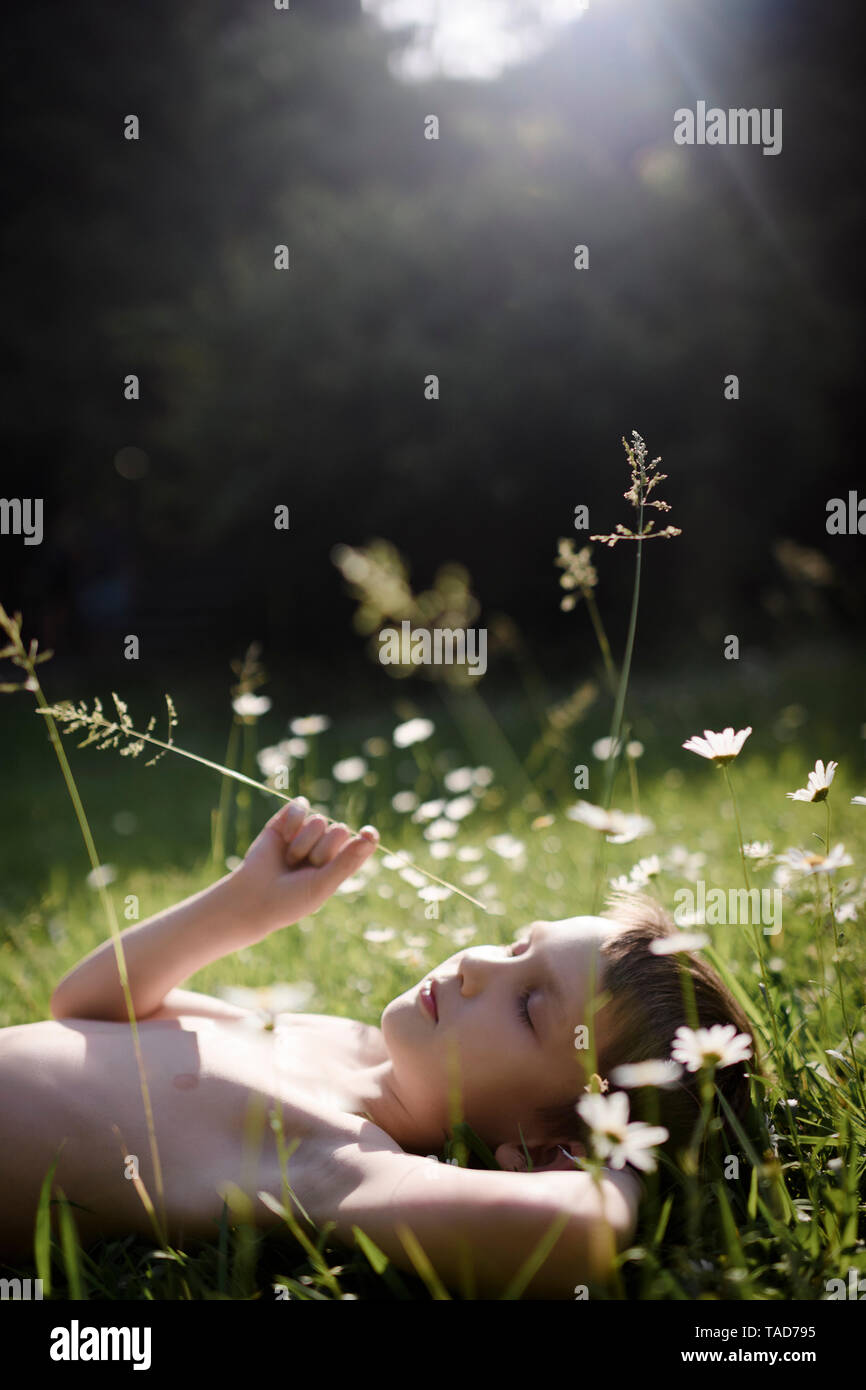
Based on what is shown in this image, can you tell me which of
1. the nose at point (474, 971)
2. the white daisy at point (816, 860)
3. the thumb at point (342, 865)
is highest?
the thumb at point (342, 865)

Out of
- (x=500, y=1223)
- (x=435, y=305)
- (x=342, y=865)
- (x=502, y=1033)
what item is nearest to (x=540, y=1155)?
(x=502, y=1033)

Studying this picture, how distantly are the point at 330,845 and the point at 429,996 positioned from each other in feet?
0.87

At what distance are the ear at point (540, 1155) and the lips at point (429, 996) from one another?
0.19 meters

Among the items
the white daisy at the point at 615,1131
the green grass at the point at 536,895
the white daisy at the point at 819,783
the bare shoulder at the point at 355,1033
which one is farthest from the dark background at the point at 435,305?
the white daisy at the point at 615,1131

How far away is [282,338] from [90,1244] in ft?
25.3

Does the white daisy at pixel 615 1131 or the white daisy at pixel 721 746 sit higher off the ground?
the white daisy at pixel 721 746

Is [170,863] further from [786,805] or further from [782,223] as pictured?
[782,223]

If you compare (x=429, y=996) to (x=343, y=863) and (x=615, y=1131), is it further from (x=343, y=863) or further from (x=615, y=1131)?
(x=615, y=1131)

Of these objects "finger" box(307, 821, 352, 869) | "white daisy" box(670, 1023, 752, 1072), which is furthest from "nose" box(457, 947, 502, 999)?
"white daisy" box(670, 1023, 752, 1072)

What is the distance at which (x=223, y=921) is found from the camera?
1431 millimetres

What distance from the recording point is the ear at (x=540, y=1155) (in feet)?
3.87

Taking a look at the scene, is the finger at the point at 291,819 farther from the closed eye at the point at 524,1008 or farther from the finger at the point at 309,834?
the closed eye at the point at 524,1008

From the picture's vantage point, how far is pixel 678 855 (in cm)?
216

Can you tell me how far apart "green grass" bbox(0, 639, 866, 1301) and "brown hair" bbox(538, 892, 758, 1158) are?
0.07 metres
